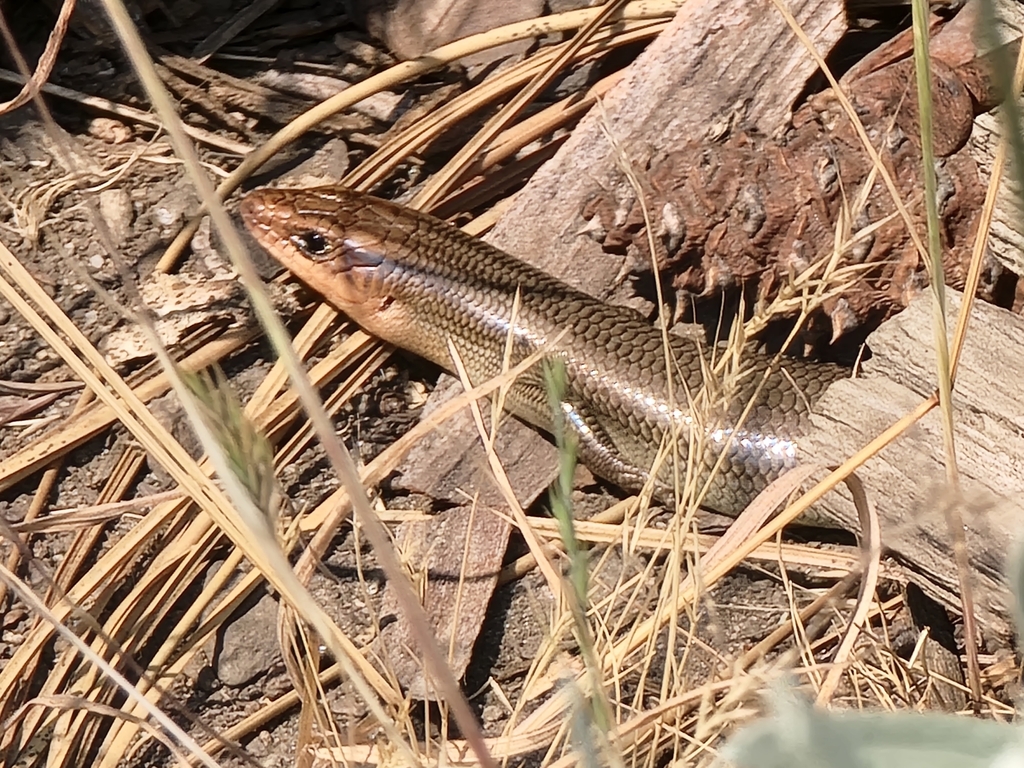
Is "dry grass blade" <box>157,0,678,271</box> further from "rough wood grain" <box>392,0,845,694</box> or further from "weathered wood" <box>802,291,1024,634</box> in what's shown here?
"weathered wood" <box>802,291,1024,634</box>

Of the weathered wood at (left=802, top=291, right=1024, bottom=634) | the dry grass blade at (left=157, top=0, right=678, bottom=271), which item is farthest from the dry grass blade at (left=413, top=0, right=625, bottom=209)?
the weathered wood at (left=802, top=291, right=1024, bottom=634)

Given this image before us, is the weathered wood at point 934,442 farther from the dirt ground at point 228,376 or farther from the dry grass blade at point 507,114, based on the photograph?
the dry grass blade at point 507,114

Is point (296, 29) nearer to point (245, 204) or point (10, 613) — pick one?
point (245, 204)

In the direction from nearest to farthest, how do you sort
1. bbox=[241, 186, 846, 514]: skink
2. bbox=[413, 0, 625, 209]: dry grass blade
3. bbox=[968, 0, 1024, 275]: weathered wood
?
1. bbox=[968, 0, 1024, 275]: weathered wood
2. bbox=[241, 186, 846, 514]: skink
3. bbox=[413, 0, 625, 209]: dry grass blade

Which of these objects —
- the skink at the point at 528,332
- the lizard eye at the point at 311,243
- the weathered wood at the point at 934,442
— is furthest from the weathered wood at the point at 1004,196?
the lizard eye at the point at 311,243

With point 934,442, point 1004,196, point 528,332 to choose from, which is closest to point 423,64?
point 528,332

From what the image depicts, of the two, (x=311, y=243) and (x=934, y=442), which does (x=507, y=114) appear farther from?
(x=934, y=442)
